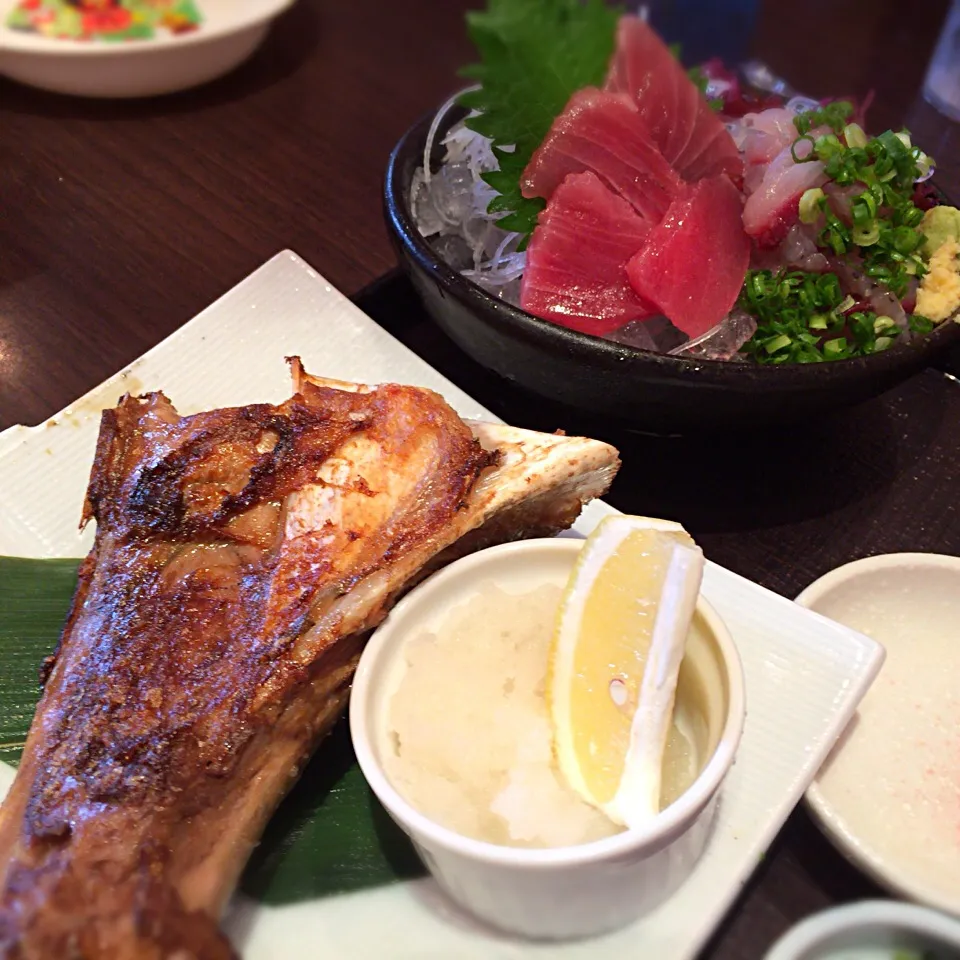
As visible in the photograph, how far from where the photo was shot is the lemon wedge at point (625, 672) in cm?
104

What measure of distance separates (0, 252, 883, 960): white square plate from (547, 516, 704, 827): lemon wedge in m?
0.22

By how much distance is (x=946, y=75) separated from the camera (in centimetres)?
310

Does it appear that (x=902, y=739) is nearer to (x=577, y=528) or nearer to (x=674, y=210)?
(x=577, y=528)

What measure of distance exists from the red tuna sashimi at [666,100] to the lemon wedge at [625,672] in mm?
931

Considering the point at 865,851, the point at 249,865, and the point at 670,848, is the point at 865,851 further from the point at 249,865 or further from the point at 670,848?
the point at 249,865

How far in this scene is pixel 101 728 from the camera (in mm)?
1074

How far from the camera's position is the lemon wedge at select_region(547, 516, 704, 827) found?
3.41ft

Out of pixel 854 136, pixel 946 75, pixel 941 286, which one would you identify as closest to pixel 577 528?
pixel 941 286

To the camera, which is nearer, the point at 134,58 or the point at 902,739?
the point at 902,739

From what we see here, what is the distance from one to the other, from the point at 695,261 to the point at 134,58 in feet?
6.57

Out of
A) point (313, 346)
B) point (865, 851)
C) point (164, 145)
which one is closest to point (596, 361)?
point (313, 346)

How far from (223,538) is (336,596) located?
0.64 feet

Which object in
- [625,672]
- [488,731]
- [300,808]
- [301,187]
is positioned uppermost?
[625,672]

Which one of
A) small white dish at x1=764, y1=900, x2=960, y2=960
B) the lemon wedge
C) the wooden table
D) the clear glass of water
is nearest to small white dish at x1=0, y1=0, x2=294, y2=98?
the wooden table
